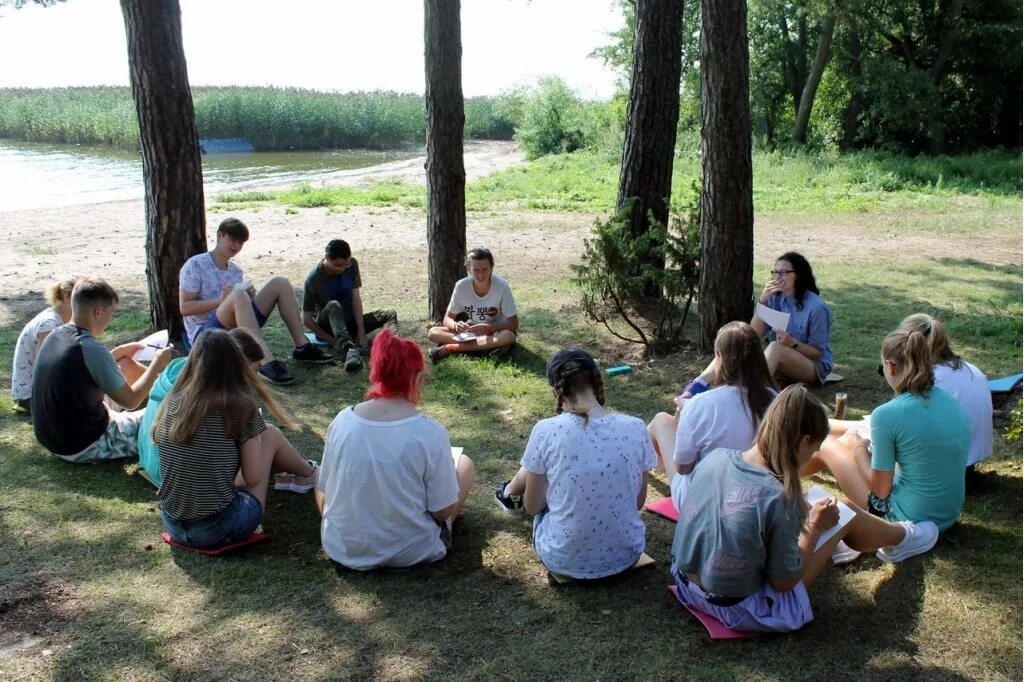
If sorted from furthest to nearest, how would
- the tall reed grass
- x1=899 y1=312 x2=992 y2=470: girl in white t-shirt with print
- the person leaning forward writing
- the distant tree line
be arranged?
the tall reed grass < the distant tree line < the person leaning forward writing < x1=899 y1=312 x2=992 y2=470: girl in white t-shirt with print

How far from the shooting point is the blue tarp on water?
34.2 m

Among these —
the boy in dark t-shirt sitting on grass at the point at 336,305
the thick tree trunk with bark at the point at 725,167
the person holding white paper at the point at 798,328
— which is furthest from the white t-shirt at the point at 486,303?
the person holding white paper at the point at 798,328

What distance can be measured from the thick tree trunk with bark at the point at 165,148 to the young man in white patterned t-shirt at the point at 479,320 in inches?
89.3

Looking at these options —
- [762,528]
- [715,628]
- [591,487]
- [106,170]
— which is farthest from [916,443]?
[106,170]

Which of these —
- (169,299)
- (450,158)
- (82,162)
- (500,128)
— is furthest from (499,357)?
(500,128)

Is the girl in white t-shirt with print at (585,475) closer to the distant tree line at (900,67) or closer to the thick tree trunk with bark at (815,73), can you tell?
the distant tree line at (900,67)

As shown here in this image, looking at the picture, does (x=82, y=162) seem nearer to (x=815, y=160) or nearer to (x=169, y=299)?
(x=815, y=160)

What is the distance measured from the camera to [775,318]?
6098mm

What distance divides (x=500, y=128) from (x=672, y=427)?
4237 cm

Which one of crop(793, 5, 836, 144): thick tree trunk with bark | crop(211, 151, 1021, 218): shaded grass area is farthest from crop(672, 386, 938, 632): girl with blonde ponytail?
crop(793, 5, 836, 144): thick tree trunk with bark

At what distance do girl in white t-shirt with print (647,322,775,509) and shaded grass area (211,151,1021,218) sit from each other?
36.6ft

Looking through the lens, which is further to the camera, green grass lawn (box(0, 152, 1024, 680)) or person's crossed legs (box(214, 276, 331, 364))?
person's crossed legs (box(214, 276, 331, 364))

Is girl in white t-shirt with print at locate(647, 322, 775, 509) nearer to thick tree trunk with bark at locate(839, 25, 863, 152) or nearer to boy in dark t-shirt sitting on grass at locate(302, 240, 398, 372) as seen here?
boy in dark t-shirt sitting on grass at locate(302, 240, 398, 372)

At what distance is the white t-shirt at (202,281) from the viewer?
6879mm
